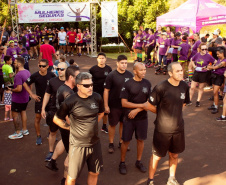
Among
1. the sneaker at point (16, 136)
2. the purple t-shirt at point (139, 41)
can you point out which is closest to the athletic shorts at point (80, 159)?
the sneaker at point (16, 136)

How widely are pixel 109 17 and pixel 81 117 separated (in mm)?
14779

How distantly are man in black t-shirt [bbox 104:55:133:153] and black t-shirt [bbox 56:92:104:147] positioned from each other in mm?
1731

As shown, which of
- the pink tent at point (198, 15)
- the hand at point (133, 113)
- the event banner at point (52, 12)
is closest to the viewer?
the hand at point (133, 113)

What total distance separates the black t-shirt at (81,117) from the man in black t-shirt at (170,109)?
38.5 inches

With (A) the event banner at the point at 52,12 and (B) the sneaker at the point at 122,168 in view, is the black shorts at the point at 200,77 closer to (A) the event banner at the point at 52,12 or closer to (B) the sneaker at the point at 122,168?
(B) the sneaker at the point at 122,168

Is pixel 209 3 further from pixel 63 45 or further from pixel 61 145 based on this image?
pixel 61 145

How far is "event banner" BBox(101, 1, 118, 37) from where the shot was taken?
17078mm

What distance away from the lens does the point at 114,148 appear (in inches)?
225

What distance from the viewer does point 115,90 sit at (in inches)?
210

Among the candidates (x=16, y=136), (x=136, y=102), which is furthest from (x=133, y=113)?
(x=16, y=136)

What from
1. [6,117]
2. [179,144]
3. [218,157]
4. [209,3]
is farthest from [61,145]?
[209,3]

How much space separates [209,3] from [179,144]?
1157 cm

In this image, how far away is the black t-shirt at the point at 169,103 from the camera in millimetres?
3859

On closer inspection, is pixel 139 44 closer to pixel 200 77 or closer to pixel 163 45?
pixel 163 45
